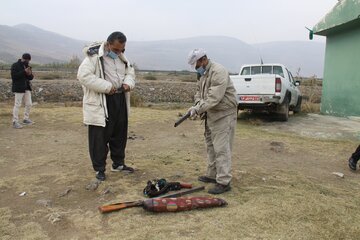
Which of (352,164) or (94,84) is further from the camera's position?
(352,164)

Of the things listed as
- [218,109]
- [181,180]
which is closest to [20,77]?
[181,180]

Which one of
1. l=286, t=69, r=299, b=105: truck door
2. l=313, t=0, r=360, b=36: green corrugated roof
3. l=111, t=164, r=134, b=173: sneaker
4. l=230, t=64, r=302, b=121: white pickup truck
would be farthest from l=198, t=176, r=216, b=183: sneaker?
l=313, t=0, r=360, b=36: green corrugated roof

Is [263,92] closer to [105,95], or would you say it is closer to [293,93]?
[293,93]

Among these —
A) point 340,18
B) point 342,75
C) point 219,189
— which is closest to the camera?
point 219,189

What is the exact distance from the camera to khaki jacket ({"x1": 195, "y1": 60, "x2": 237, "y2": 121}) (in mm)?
4520

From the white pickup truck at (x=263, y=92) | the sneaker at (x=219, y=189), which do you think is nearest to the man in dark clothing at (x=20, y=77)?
the white pickup truck at (x=263, y=92)

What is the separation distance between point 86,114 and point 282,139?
5262 millimetres

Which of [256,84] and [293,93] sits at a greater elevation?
[256,84]

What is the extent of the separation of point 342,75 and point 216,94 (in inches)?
420

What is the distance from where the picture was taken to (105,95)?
5066 millimetres

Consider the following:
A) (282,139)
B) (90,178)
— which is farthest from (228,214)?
(282,139)

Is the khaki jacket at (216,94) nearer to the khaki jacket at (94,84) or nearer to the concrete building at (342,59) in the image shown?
the khaki jacket at (94,84)

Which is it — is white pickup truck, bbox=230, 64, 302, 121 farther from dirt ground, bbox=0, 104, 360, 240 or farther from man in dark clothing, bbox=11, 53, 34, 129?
man in dark clothing, bbox=11, 53, 34, 129

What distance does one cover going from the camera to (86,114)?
16.3 feet
